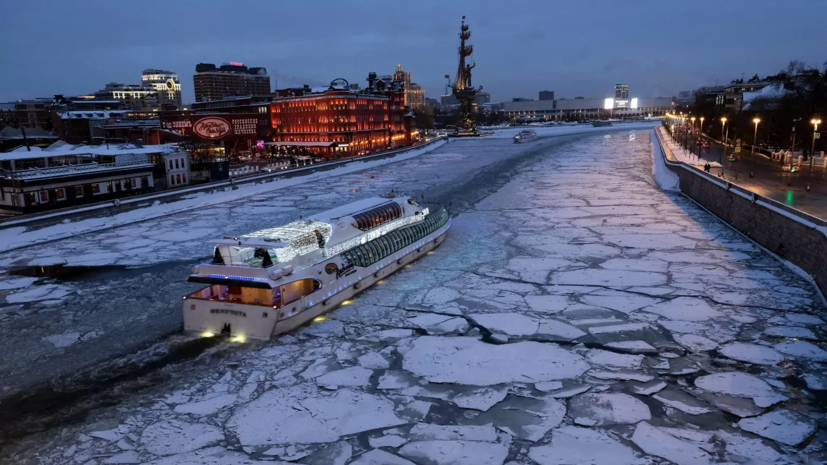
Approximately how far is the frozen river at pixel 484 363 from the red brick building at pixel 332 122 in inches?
1823

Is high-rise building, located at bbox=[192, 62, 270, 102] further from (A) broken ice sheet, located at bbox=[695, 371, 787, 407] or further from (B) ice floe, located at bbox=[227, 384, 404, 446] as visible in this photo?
(A) broken ice sheet, located at bbox=[695, 371, 787, 407]

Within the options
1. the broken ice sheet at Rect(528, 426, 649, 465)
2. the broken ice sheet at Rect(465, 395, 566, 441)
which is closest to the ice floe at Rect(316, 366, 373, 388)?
the broken ice sheet at Rect(465, 395, 566, 441)

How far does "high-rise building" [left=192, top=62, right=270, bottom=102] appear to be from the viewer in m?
178

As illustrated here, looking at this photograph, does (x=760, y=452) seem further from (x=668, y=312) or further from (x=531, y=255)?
(x=531, y=255)

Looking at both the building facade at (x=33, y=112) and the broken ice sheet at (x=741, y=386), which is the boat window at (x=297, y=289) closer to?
the broken ice sheet at (x=741, y=386)

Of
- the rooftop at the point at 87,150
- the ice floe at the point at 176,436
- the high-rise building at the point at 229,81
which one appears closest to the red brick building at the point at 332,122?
the rooftop at the point at 87,150

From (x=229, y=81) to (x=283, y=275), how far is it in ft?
625

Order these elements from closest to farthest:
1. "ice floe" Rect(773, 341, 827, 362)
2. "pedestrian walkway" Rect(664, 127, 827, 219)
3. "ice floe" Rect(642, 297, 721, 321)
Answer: "ice floe" Rect(773, 341, 827, 362), "ice floe" Rect(642, 297, 721, 321), "pedestrian walkway" Rect(664, 127, 827, 219)

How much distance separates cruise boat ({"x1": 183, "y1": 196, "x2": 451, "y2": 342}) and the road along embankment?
11.5 metres

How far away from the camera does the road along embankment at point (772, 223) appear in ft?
46.9

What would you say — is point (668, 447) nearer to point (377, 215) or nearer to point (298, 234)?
point (298, 234)

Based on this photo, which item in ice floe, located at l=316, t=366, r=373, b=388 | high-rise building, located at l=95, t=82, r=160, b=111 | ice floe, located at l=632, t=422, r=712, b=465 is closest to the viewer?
ice floe, located at l=632, t=422, r=712, b=465

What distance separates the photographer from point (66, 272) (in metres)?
17.1

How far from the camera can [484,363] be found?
1035 cm
